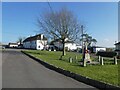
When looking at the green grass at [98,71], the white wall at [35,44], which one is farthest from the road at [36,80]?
the white wall at [35,44]

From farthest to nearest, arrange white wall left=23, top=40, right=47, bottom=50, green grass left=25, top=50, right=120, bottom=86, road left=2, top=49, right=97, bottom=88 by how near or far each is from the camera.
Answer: white wall left=23, top=40, right=47, bottom=50 < green grass left=25, top=50, right=120, bottom=86 < road left=2, top=49, right=97, bottom=88

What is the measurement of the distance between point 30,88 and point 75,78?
4675mm

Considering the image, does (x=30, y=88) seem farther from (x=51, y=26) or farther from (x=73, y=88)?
(x=51, y=26)

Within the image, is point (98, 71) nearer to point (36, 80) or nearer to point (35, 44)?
point (36, 80)

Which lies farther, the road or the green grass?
the green grass

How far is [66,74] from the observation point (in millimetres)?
17125

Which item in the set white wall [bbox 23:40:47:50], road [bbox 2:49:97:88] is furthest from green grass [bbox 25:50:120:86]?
white wall [bbox 23:40:47:50]

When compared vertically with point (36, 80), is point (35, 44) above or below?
above

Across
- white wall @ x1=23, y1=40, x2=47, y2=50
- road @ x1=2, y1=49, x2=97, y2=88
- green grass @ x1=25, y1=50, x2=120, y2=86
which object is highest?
white wall @ x1=23, y1=40, x2=47, y2=50

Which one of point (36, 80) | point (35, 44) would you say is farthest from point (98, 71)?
point (35, 44)

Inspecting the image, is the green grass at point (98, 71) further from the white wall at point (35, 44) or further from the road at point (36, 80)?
the white wall at point (35, 44)

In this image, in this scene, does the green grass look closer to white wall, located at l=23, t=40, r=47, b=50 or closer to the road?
the road

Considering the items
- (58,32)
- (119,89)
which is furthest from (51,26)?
(119,89)

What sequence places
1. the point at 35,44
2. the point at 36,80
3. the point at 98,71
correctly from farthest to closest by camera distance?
1. the point at 35,44
2. the point at 98,71
3. the point at 36,80
